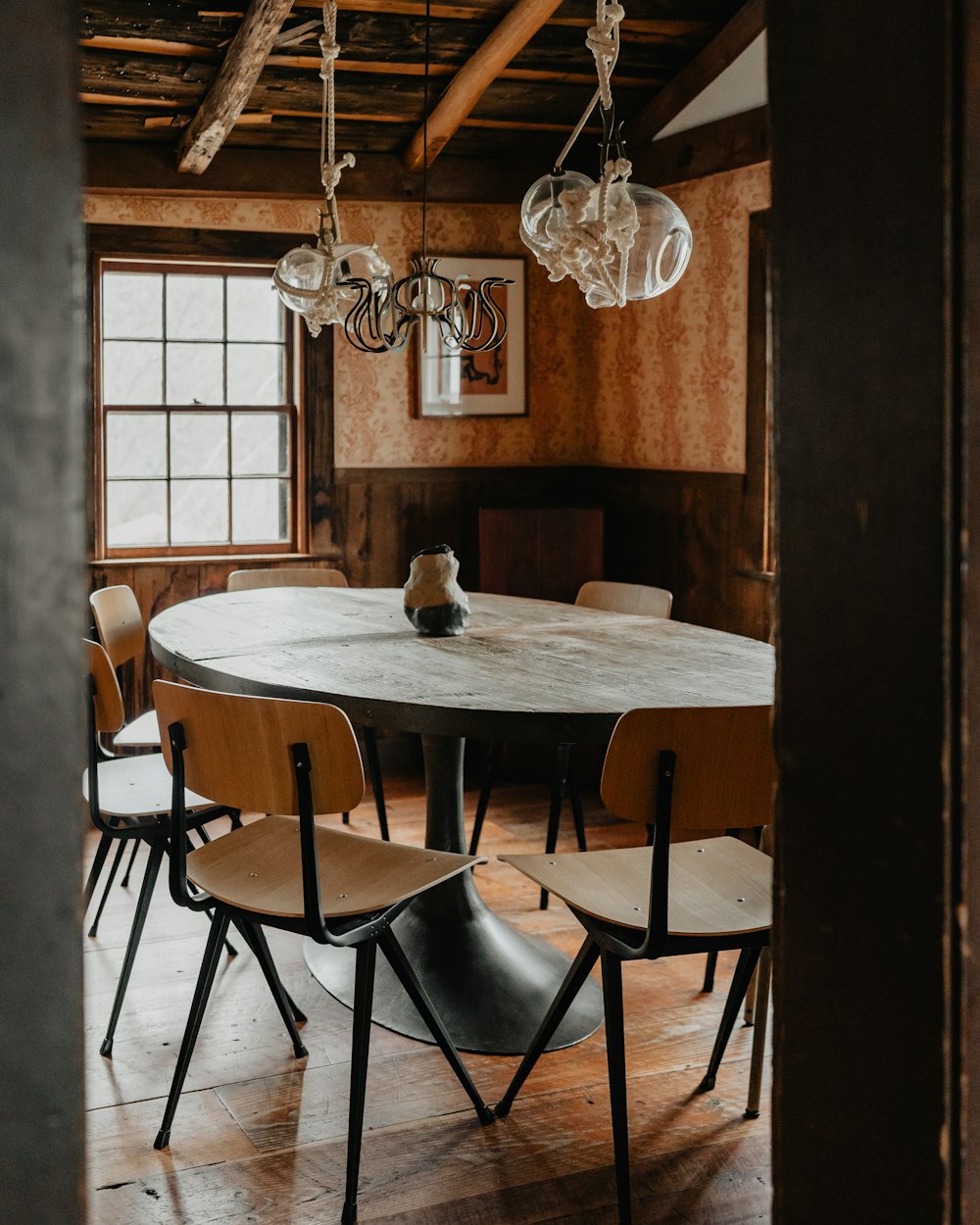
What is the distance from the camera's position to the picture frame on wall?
567 cm

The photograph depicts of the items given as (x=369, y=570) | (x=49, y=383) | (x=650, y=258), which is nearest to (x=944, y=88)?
(x=49, y=383)

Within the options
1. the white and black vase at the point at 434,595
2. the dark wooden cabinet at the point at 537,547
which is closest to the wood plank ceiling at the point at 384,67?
the dark wooden cabinet at the point at 537,547

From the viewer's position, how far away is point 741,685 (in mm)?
2676

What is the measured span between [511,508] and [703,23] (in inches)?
81.2

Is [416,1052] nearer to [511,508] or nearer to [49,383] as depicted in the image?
[49,383]

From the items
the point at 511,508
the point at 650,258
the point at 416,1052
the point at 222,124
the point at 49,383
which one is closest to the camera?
the point at 49,383

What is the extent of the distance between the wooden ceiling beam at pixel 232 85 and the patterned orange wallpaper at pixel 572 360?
38 centimetres

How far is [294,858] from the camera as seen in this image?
2586mm

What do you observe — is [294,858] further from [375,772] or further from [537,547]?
[537,547]

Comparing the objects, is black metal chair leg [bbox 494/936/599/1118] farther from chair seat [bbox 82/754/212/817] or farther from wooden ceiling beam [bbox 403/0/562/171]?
wooden ceiling beam [bbox 403/0/562/171]

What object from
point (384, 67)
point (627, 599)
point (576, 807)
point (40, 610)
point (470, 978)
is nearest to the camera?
point (40, 610)

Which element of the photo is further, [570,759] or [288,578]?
[288,578]

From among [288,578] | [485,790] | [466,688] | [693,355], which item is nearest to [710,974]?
[485,790]

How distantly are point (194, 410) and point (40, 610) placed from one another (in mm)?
5133
